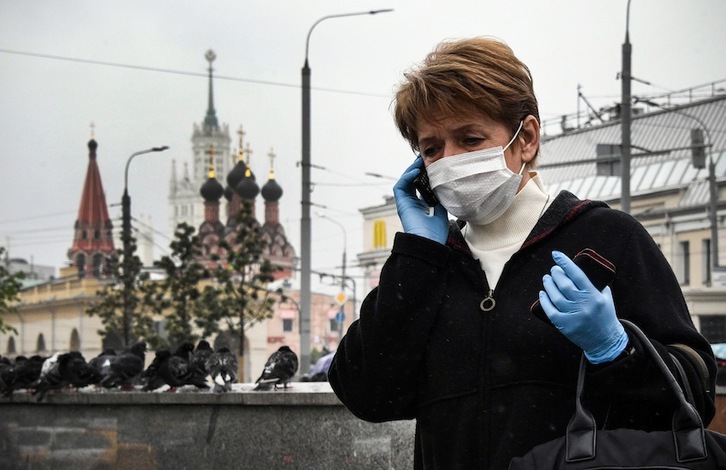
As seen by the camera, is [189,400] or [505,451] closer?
[505,451]

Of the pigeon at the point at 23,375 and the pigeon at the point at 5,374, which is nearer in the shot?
the pigeon at the point at 23,375

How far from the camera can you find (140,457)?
30.6 ft

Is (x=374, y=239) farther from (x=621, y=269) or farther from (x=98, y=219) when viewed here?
(x=621, y=269)

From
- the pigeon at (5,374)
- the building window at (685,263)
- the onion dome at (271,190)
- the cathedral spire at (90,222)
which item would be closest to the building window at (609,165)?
the pigeon at (5,374)

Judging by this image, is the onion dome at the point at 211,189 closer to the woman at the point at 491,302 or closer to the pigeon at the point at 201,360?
the pigeon at the point at 201,360

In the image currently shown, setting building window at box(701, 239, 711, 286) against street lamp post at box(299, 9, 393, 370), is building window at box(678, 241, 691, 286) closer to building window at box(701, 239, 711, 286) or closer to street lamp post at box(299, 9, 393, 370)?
building window at box(701, 239, 711, 286)

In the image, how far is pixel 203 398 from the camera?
8.61m

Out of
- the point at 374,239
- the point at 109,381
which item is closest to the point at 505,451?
the point at 109,381

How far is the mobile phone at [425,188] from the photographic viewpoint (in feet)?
9.90

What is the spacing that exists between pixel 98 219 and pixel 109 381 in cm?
11958

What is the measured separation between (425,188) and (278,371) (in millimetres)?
8300

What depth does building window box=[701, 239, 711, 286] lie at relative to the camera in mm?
52531

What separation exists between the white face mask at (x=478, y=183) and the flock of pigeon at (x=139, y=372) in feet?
25.0

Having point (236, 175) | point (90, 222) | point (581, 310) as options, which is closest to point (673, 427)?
point (581, 310)
